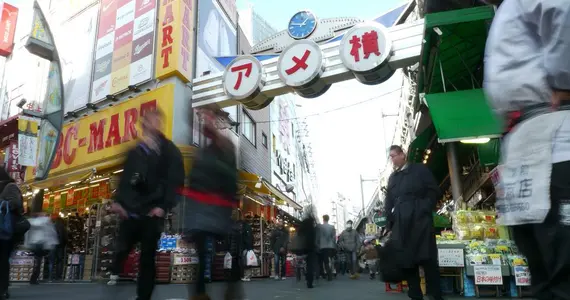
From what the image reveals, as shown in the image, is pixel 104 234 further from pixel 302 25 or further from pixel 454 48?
pixel 454 48

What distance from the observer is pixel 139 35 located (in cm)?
1542

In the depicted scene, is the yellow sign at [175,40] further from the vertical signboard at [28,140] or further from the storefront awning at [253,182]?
the vertical signboard at [28,140]

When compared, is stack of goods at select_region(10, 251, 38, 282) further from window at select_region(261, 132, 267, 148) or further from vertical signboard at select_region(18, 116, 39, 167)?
window at select_region(261, 132, 267, 148)

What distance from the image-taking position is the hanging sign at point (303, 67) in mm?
11516

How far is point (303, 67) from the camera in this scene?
11.8 m

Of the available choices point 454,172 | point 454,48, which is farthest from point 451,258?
point 454,172

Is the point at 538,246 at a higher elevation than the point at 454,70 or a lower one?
lower

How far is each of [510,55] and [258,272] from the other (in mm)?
14030

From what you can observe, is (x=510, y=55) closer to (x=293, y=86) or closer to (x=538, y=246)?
(x=538, y=246)

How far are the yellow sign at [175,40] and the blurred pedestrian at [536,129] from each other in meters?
13.1

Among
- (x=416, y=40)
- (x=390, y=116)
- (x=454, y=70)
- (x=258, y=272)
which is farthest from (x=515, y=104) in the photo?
(x=390, y=116)

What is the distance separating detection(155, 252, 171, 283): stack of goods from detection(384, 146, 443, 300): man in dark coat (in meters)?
8.09

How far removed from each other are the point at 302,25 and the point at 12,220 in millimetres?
9938

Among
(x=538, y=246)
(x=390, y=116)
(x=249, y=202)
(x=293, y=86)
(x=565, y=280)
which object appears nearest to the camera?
(x=565, y=280)
